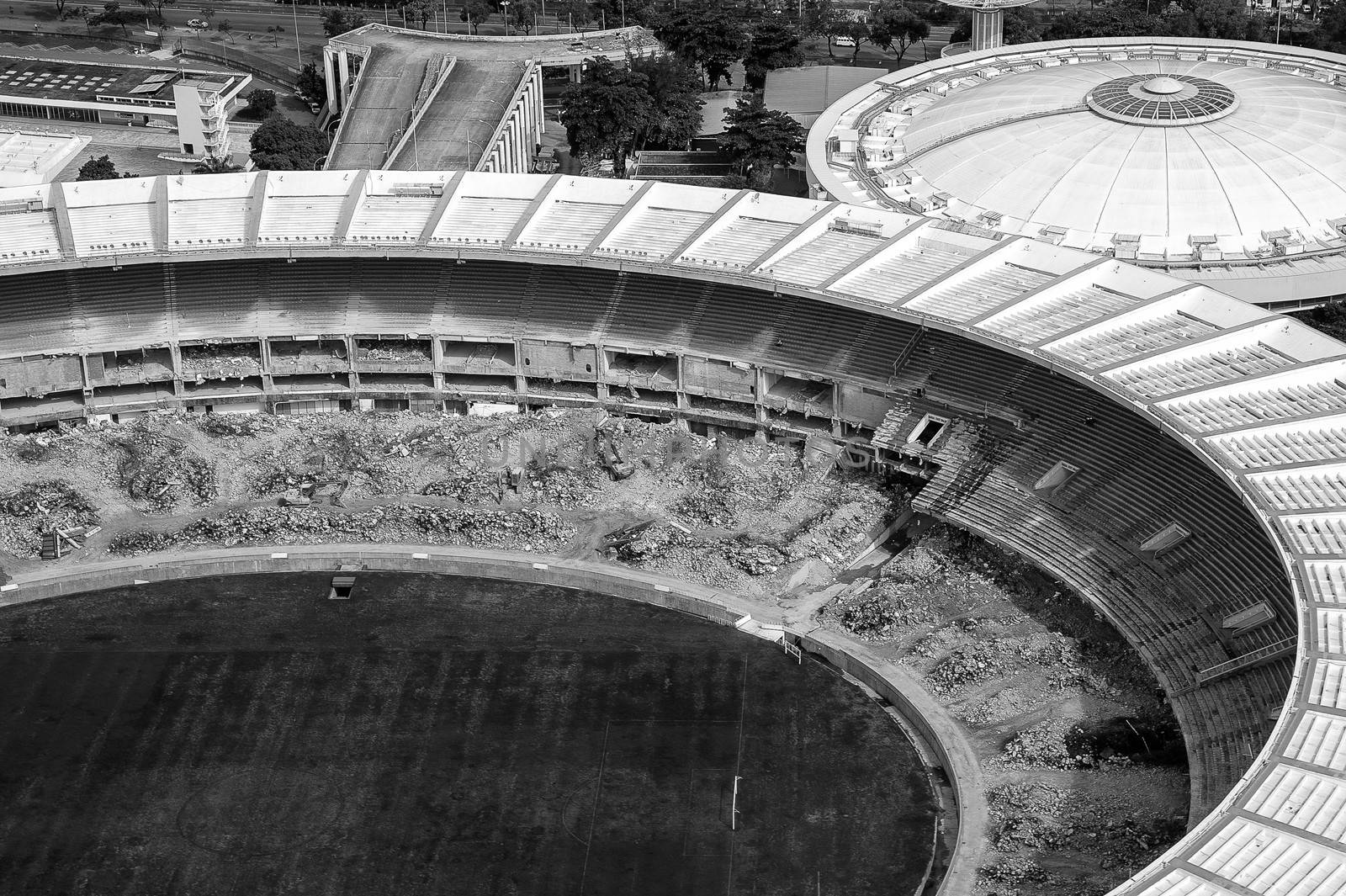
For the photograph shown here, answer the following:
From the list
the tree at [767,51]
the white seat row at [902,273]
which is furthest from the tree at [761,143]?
the white seat row at [902,273]

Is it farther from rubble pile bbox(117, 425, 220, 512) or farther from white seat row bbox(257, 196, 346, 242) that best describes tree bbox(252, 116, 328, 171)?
rubble pile bbox(117, 425, 220, 512)

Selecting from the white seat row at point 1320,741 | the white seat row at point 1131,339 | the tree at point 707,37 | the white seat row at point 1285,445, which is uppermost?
the tree at point 707,37

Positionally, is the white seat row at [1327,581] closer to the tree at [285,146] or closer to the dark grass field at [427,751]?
the dark grass field at [427,751]

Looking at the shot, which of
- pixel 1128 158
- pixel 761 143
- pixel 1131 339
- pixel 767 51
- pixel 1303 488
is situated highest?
pixel 1128 158

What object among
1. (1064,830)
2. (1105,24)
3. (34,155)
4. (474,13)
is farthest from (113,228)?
(1105,24)

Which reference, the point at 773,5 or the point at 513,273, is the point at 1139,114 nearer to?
the point at 513,273

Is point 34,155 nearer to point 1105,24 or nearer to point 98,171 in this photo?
point 98,171
